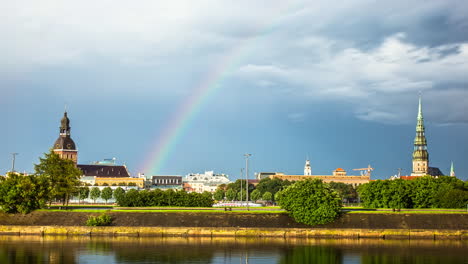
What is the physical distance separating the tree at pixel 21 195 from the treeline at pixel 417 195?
170 ft

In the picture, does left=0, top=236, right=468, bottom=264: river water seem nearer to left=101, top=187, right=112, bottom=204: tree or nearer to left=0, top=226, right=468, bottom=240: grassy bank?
left=0, top=226, right=468, bottom=240: grassy bank

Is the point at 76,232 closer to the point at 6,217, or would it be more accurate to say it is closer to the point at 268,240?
the point at 6,217

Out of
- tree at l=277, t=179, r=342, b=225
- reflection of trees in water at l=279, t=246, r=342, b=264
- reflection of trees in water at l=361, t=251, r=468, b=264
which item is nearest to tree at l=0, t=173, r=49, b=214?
tree at l=277, t=179, r=342, b=225

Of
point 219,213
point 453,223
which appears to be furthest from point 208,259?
point 453,223

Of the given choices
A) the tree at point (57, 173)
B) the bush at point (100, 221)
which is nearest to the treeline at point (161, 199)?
the tree at point (57, 173)

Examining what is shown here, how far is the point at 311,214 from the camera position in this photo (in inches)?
2830

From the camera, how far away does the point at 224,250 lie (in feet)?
189

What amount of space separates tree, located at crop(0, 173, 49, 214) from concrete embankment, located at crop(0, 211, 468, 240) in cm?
172

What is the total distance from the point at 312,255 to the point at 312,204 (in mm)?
18595

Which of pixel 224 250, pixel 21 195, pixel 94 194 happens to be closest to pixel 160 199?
pixel 21 195

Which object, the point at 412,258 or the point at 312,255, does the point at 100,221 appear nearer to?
the point at 312,255

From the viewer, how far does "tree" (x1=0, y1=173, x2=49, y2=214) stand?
253 feet

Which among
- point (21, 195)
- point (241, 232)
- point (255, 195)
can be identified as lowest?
point (241, 232)

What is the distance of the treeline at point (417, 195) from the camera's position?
89.2 metres
